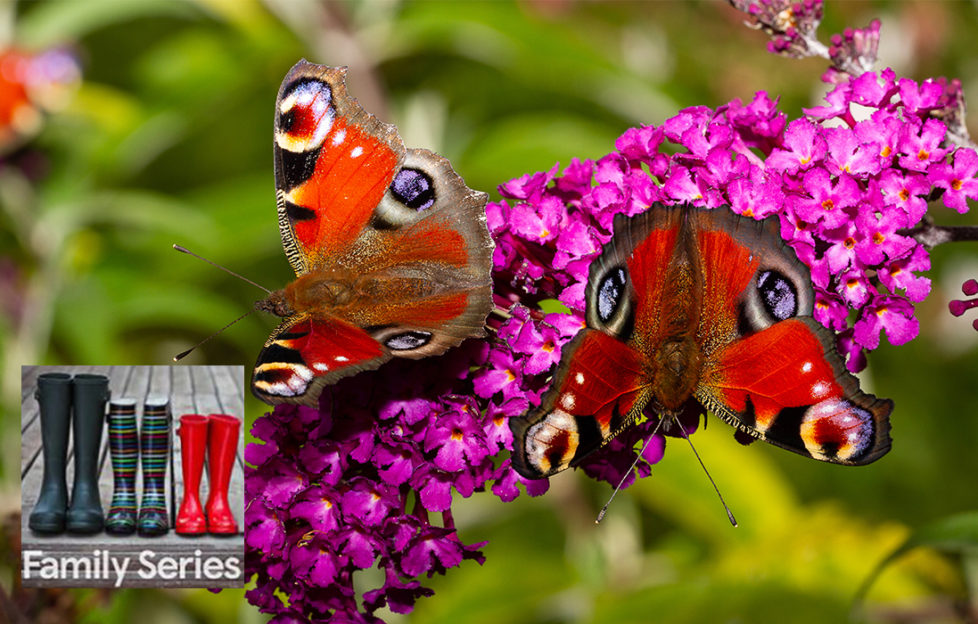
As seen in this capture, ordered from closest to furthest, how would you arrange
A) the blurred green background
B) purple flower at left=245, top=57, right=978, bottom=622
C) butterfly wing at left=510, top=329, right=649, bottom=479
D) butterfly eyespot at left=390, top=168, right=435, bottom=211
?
butterfly wing at left=510, top=329, right=649, bottom=479 < purple flower at left=245, top=57, right=978, bottom=622 < butterfly eyespot at left=390, top=168, right=435, bottom=211 < the blurred green background

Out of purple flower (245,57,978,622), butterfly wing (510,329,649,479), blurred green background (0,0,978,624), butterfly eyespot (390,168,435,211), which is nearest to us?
butterfly wing (510,329,649,479)

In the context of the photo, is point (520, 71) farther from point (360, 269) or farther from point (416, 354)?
point (416, 354)

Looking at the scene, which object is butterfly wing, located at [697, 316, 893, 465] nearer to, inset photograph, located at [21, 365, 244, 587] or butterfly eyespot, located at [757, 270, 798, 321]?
butterfly eyespot, located at [757, 270, 798, 321]

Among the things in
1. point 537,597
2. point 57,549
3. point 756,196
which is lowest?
point 537,597

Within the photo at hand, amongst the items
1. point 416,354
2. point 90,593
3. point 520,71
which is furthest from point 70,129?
point 416,354

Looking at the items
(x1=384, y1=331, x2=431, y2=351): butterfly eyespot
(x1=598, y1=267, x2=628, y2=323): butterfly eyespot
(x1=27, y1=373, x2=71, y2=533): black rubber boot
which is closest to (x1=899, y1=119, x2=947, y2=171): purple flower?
(x1=598, y1=267, x2=628, y2=323): butterfly eyespot

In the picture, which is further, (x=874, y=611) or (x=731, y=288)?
(x=874, y=611)

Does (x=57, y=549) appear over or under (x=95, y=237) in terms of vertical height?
under

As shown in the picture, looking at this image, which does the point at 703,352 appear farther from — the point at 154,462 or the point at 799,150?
the point at 154,462

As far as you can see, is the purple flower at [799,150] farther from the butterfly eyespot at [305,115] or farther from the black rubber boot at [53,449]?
the black rubber boot at [53,449]
